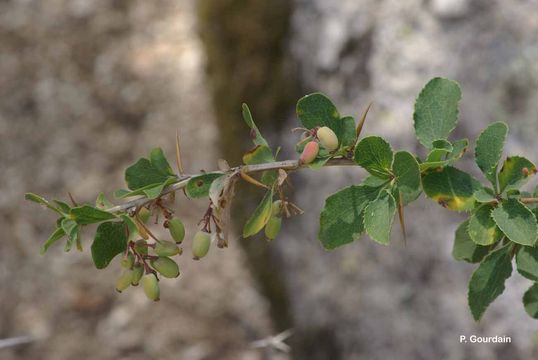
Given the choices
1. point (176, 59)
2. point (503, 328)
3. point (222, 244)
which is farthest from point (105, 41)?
point (222, 244)

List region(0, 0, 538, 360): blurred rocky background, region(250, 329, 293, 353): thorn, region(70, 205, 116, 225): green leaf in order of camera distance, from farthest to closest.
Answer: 1. region(0, 0, 538, 360): blurred rocky background
2. region(250, 329, 293, 353): thorn
3. region(70, 205, 116, 225): green leaf

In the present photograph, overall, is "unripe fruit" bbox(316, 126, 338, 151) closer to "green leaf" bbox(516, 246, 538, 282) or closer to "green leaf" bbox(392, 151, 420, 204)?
"green leaf" bbox(392, 151, 420, 204)

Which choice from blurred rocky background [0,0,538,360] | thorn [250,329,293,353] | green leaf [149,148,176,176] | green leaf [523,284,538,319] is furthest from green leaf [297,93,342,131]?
blurred rocky background [0,0,538,360]

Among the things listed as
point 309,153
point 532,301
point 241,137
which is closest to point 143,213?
point 309,153

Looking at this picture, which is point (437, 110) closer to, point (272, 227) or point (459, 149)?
point (459, 149)

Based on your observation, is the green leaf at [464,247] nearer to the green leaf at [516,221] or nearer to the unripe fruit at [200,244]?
the green leaf at [516,221]

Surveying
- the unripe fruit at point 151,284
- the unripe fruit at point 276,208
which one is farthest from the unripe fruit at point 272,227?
the unripe fruit at point 151,284
